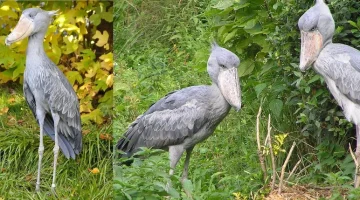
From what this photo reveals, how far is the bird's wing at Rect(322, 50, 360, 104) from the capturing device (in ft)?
10.5

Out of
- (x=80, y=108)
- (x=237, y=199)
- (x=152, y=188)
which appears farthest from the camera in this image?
(x=80, y=108)

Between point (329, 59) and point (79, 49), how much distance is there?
1200 millimetres

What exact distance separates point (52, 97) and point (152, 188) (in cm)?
57

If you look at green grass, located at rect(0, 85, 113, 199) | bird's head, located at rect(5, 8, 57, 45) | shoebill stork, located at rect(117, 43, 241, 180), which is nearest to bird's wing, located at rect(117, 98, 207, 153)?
shoebill stork, located at rect(117, 43, 241, 180)

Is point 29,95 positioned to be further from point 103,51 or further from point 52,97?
point 103,51

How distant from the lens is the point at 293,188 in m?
3.37

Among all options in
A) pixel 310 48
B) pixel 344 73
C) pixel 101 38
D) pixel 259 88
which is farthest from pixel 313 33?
pixel 101 38

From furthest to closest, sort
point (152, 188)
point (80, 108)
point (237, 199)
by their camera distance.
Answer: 1. point (80, 108)
2. point (237, 199)
3. point (152, 188)

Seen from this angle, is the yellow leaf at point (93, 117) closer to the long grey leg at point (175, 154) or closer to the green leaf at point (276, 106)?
the long grey leg at point (175, 154)

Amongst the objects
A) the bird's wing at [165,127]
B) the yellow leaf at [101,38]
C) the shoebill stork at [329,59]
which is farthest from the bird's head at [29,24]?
the shoebill stork at [329,59]

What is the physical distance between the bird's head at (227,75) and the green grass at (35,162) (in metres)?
0.72

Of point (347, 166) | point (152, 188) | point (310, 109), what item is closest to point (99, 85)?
point (152, 188)

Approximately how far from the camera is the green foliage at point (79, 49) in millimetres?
3531

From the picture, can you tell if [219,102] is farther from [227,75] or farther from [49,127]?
[49,127]
